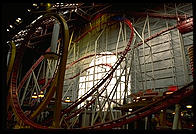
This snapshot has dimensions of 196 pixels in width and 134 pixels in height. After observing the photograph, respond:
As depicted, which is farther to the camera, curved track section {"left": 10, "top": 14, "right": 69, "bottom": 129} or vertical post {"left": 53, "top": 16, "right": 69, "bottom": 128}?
curved track section {"left": 10, "top": 14, "right": 69, "bottom": 129}

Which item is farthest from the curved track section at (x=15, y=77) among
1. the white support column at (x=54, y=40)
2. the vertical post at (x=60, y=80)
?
the white support column at (x=54, y=40)

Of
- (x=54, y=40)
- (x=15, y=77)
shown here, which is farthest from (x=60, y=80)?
(x=15, y=77)

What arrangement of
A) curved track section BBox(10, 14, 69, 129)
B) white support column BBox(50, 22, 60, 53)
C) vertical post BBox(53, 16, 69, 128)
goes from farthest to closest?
white support column BBox(50, 22, 60, 53) → curved track section BBox(10, 14, 69, 129) → vertical post BBox(53, 16, 69, 128)

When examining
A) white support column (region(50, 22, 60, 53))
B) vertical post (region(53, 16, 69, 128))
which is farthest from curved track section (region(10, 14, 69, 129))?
white support column (region(50, 22, 60, 53))

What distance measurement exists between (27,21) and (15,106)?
17.5 feet

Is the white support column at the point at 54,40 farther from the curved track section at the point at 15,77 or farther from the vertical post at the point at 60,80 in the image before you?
the vertical post at the point at 60,80

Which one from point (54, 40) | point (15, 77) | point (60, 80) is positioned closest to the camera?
point (60, 80)

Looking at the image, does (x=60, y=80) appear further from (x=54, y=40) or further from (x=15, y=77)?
(x=15, y=77)

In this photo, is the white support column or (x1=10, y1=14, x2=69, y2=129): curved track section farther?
the white support column

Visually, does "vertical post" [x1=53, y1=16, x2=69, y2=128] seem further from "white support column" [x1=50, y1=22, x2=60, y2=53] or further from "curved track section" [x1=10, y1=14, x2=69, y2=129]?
"white support column" [x1=50, y1=22, x2=60, y2=53]

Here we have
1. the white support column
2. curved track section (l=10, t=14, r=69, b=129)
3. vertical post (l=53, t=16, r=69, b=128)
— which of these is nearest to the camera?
vertical post (l=53, t=16, r=69, b=128)

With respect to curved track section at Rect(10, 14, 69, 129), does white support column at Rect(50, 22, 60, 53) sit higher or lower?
higher

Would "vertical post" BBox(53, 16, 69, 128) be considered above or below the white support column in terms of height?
below

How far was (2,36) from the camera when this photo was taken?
1.50 meters
